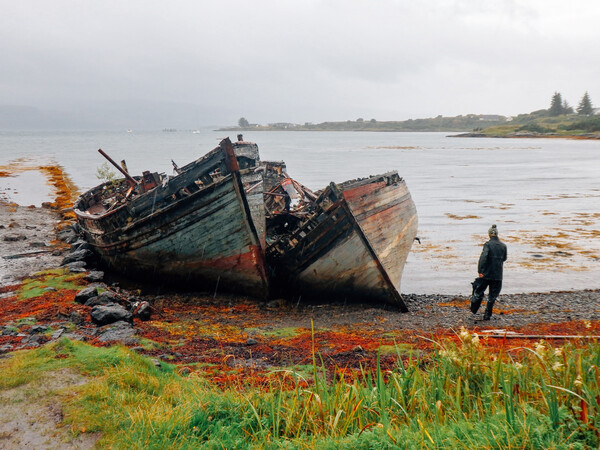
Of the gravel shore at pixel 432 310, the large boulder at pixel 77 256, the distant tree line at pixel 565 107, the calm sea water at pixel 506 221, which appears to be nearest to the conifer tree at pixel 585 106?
the distant tree line at pixel 565 107

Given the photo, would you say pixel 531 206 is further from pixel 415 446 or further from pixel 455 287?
pixel 415 446

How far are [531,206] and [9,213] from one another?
1237 inches

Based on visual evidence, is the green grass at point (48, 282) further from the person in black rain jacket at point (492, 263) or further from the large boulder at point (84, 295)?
the person in black rain jacket at point (492, 263)

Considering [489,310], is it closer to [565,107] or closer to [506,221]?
[506,221]

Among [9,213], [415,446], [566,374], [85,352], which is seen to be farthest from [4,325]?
[9,213]

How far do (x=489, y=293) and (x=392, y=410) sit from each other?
22.1ft

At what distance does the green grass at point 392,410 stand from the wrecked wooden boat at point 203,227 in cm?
642

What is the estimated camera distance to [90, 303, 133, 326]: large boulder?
28.4 ft

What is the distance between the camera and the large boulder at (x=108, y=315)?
341 inches

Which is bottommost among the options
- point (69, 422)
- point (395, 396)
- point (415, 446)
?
point (69, 422)

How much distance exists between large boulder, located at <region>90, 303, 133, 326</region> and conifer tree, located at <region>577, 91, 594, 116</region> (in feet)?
482

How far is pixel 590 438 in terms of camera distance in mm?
3281

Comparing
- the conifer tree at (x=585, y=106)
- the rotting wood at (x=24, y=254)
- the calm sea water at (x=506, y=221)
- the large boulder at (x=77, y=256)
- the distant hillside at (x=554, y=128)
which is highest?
the conifer tree at (x=585, y=106)

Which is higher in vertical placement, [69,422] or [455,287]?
[69,422]
